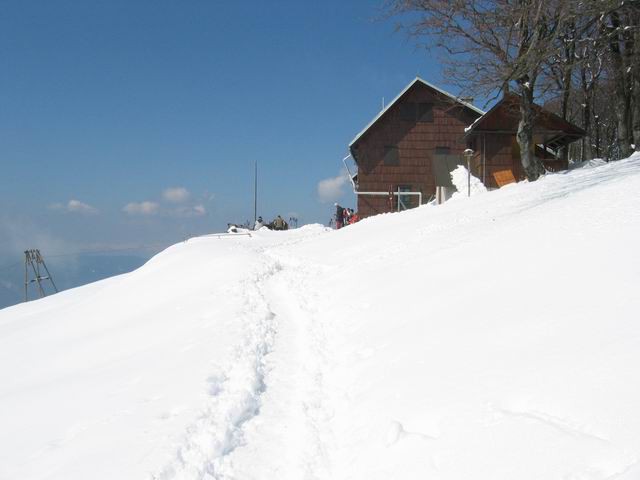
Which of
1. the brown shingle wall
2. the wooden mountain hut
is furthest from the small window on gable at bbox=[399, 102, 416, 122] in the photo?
the wooden mountain hut

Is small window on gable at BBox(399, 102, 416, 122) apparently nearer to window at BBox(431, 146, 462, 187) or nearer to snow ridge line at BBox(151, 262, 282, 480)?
window at BBox(431, 146, 462, 187)

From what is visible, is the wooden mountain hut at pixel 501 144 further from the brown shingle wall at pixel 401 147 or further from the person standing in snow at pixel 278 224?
the person standing in snow at pixel 278 224

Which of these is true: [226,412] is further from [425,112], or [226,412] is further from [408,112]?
[425,112]

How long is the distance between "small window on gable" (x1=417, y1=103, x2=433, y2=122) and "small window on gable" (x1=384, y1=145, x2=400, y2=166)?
2.30m

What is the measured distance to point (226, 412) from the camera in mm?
4402

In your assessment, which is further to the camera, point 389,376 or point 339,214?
point 339,214

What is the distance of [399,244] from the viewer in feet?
36.0

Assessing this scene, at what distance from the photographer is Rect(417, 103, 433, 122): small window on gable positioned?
26438mm

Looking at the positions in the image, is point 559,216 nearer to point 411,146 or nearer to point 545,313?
point 545,313

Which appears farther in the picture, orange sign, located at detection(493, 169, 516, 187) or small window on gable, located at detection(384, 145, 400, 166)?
small window on gable, located at detection(384, 145, 400, 166)

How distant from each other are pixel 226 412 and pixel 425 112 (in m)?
24.9

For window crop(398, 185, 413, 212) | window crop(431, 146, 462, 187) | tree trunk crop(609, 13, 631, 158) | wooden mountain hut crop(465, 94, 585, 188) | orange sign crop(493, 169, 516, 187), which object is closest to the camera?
tree trunk crop(609, 13, 631, 158)

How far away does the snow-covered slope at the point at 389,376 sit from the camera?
304cm

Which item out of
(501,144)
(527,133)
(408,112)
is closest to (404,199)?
(408,112)
